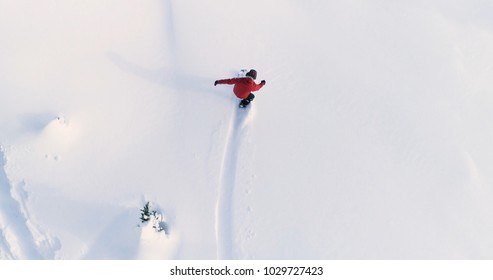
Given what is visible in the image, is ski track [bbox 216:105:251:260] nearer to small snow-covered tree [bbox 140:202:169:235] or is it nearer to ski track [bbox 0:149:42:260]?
small snow-covered tree [bbox 140:202:169:235]

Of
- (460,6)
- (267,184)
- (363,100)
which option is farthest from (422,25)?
(267,184)

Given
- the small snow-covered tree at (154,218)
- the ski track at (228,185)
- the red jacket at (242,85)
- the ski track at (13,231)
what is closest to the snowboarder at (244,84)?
the red jacket at (242,85)

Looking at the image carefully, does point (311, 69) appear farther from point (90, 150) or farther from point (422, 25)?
point (90, 150)

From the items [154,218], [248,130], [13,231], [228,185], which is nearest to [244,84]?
[248,130]

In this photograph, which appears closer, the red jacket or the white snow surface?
the white snow surface

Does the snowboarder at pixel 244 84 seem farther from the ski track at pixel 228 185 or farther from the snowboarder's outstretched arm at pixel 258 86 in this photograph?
the ski track at pixel 228 185

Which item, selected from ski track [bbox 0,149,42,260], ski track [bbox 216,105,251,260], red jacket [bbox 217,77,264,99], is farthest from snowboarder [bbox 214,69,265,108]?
ski track [bbox 0,149,42,260]

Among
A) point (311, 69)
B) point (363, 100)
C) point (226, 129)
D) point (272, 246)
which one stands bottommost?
point (272, 246)
